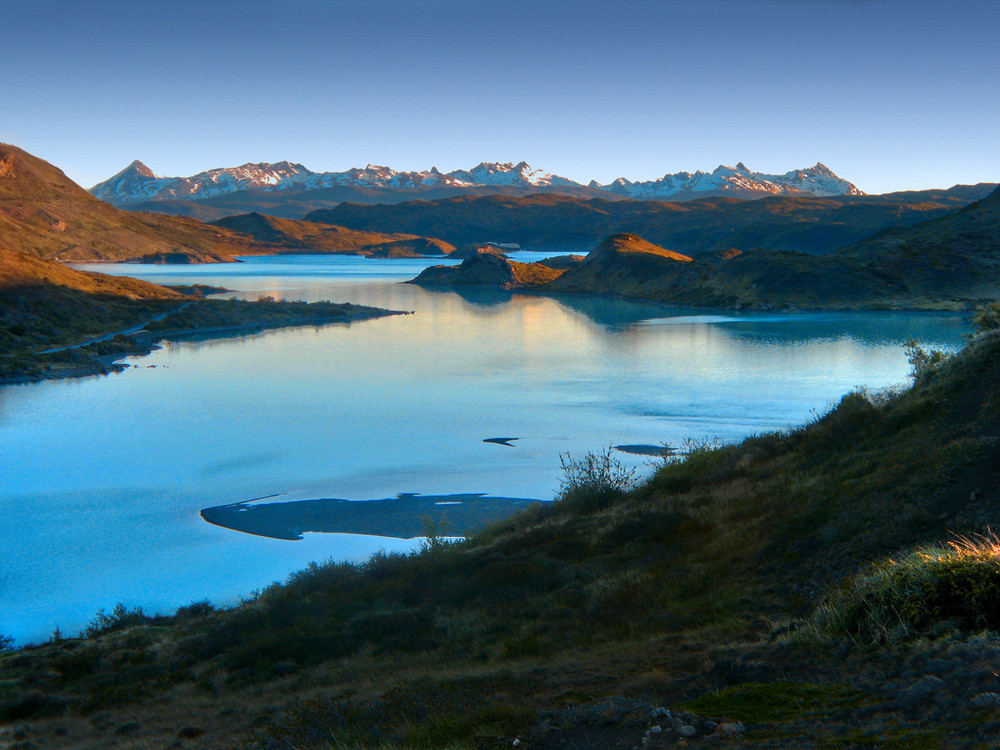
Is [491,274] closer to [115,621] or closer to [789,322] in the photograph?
[789,322]

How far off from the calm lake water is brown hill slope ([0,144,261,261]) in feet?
346

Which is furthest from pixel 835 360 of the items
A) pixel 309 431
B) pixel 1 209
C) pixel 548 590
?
pixel 1 209

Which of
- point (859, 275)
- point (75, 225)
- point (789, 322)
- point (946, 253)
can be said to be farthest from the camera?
point (75, 225)

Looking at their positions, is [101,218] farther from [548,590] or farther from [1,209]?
[548,590]

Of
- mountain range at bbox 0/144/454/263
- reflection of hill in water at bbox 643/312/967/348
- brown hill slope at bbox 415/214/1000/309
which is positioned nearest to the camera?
reflection of hill in water at bbox 643/312/967/348

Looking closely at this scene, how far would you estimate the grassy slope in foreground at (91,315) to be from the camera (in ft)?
145

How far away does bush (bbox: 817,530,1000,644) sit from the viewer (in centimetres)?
617

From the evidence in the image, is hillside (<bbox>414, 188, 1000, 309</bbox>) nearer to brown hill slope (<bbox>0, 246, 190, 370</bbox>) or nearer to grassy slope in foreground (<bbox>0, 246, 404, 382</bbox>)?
grassy slope in foreground (<bbox>0, 246, 404, 382</bbox>)

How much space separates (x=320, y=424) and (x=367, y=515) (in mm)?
11114

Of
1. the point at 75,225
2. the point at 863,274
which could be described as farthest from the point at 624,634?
the point at 75,225

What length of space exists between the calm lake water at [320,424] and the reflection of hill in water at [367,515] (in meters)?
0.53

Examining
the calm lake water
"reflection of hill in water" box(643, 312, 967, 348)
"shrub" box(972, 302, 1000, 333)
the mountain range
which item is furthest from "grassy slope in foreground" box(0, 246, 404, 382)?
the mountain range

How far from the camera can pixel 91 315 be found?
193 feet

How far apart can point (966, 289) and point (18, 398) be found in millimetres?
77427
